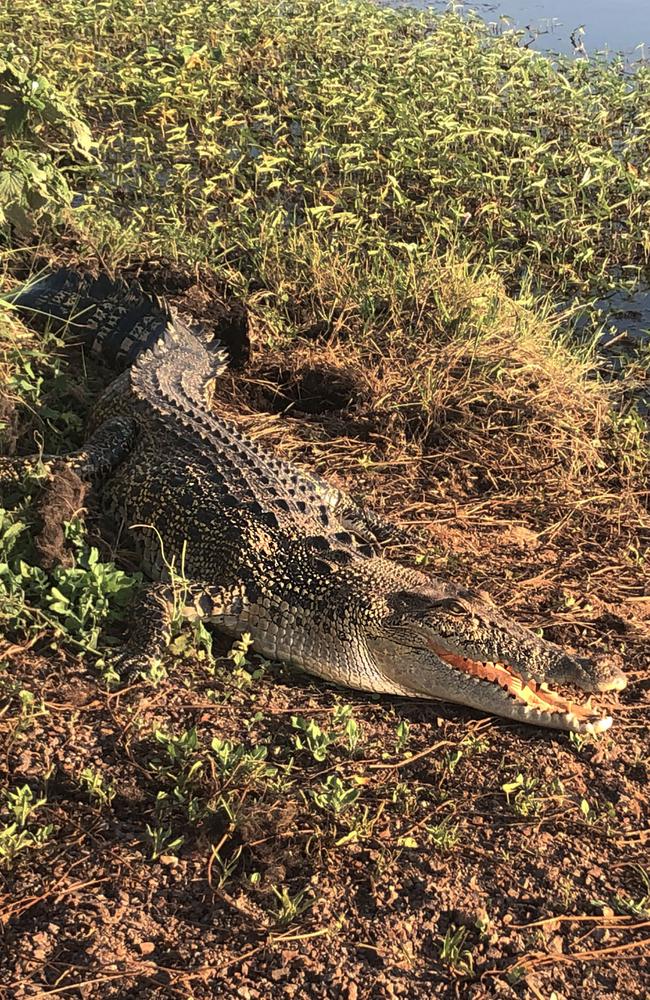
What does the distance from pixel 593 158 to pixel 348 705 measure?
508 centimetres

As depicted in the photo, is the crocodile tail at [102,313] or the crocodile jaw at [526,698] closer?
the crocodile jaw at [526,698]

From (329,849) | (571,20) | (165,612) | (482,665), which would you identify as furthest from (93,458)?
(571,20)

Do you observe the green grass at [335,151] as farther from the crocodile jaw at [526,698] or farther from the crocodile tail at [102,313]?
the crocodile jaw at [526,698]

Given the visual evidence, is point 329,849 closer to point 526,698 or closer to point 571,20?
point 526,698

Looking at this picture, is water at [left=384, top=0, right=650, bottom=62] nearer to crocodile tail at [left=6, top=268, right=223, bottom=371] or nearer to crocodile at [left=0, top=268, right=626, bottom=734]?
crocodile tail at [left=6, top=268, right=223, bottom=371]

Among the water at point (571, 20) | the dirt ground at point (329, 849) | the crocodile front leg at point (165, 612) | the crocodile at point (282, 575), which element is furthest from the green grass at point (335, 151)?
the dirt ground at point (329, 849)

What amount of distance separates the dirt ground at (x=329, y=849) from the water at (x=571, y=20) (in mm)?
8262

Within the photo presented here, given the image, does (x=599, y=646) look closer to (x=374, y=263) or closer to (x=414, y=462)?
(x=414, y=462)

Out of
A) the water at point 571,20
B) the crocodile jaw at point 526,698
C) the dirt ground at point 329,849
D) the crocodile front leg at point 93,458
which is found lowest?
the dirt ground at point 329,849

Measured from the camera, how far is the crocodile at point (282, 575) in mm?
3141

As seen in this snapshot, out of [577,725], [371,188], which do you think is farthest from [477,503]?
[371,188]

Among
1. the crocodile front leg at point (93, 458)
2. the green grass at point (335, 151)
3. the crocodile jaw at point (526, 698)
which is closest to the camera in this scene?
the crocodile jaw at point (526, 698)

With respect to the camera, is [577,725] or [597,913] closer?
[597,913]

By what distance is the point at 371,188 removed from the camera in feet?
21.5
